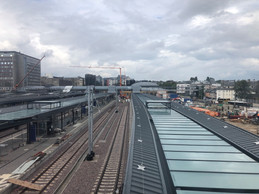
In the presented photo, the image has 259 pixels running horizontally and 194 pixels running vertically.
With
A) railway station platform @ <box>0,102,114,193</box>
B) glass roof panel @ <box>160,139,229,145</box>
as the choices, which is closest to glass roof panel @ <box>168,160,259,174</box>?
glass roof panel @ <box>160,139,229,145</box>

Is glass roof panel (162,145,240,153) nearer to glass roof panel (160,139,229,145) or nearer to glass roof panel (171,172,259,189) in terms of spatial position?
glass roof panel (160,139,229,145)

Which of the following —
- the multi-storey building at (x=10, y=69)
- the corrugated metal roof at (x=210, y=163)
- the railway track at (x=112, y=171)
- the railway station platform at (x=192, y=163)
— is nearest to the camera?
the corrugated metal roof at (x=210, y=163)

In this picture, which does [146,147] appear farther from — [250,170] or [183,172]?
[250,170]

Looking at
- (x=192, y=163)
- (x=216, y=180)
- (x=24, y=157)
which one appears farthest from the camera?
(x=24, y=157)

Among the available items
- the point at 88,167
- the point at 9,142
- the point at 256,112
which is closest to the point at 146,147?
the point at 88,167

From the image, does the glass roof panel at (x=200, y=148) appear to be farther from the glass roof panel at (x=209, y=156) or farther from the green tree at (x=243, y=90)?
the green tree at (x=243, y=90)

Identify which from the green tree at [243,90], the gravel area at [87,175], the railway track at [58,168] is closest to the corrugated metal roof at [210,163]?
the gravel area at [87,175]

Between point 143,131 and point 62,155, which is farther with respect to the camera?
point 62,155

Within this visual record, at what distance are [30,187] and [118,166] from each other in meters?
6.89

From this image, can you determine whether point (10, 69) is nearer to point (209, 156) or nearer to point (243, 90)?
point (209, 156)

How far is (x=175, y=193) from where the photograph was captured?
679 centimetres

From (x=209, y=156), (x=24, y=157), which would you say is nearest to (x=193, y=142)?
(x=209, y=156)

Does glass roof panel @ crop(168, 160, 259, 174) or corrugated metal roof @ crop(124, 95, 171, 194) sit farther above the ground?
glass roof panel @ crop(168, 160, 259, 174)

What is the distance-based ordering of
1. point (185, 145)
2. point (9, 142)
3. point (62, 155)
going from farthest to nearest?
point (9, 142)
point (62, 155)
point (185, 145)
